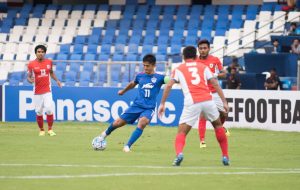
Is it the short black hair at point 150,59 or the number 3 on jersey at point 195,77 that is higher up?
the short black hair at point 150,59

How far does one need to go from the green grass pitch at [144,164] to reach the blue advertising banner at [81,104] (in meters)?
4.83

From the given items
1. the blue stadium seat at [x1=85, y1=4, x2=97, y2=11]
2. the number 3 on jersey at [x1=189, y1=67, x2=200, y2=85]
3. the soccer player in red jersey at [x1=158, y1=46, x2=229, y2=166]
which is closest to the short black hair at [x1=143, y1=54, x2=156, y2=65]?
the soccer player in red jersey at [x1=158, y1=46, x2=229, y2=166]

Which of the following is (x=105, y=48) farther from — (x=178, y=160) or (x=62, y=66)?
(x=178, y=160)

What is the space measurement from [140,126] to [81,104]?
40.3 feet

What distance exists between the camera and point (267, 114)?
92.4ft

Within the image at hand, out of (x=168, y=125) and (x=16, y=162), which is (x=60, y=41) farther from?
(x=16, y=162)

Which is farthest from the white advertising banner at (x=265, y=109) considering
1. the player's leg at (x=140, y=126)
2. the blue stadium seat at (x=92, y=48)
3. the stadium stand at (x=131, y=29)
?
the blue stadium seat at (x=92, y=48)

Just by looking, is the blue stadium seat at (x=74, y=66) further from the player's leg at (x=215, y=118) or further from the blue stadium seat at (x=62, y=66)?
the player's leg at (x=215, y=118)

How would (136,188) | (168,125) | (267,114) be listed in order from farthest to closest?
(168,125) < (267,114) < (136,188)

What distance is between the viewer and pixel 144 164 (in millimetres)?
16781

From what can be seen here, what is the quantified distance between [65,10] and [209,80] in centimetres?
3055

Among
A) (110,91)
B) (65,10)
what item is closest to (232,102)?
(110,91)

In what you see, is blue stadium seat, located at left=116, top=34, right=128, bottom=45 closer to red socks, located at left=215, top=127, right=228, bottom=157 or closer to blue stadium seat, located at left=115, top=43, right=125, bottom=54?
blue stadium seat, located at left=115, top=43, right=125, bottom=54

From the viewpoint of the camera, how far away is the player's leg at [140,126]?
64.6ft
